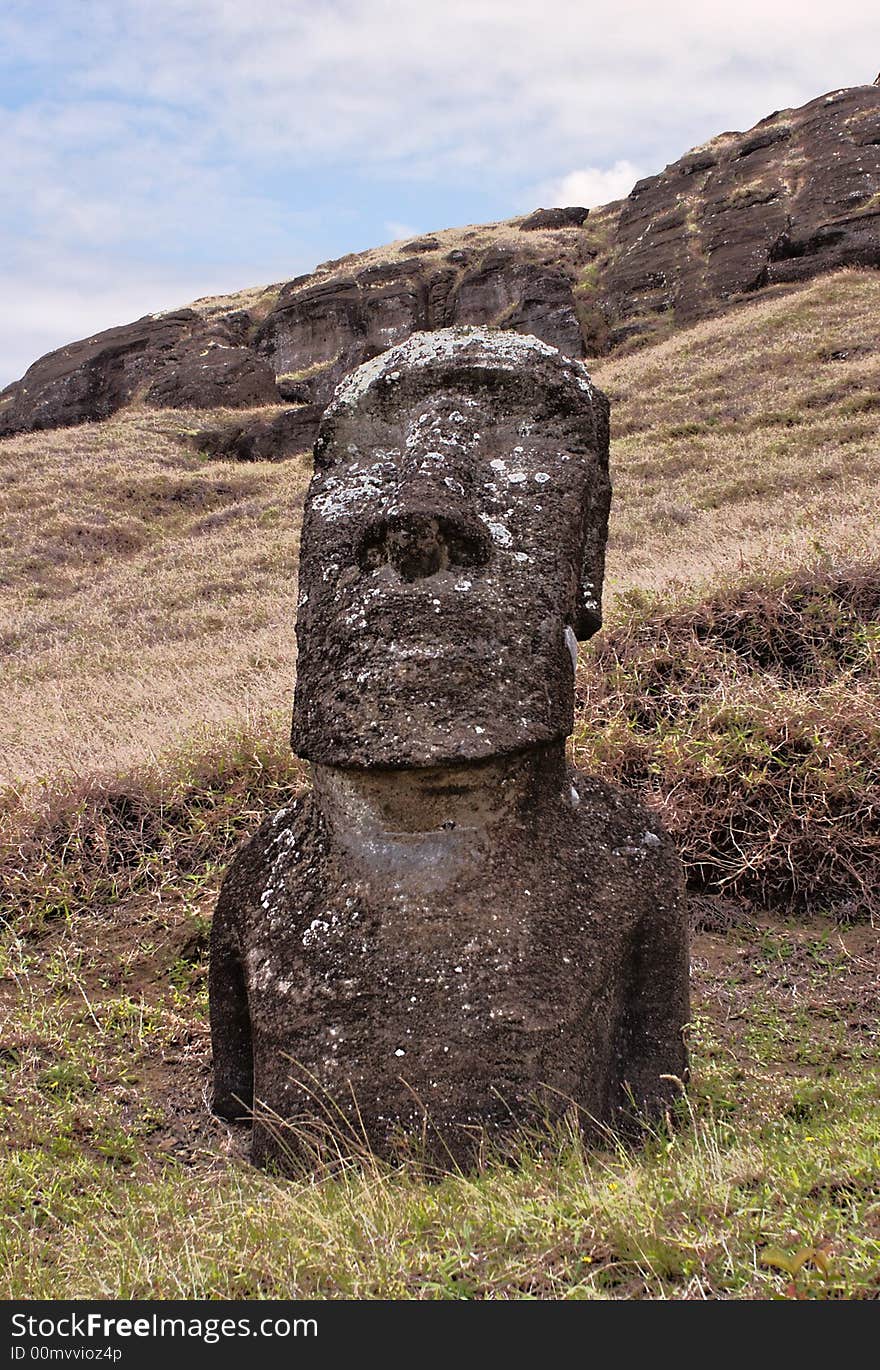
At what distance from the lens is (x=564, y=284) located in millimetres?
34062

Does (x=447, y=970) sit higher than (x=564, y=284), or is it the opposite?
(x=564, y=284)

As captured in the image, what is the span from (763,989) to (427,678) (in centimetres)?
215

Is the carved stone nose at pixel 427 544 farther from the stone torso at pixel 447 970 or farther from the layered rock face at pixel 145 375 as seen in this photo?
the layered rock face at pixel 145 375

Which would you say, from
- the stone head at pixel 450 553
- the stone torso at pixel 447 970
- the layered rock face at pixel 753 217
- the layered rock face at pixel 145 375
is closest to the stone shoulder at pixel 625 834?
the stone torso at pixel 447 970

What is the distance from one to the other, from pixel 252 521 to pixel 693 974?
1729cm

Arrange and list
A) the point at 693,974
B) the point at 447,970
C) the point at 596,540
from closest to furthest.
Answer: the point at 447,970 < the point at 596,540 < the point at 693,974

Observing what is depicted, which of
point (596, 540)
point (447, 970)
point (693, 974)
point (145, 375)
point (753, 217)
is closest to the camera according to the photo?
point (447, 970)

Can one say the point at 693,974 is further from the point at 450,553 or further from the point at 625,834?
the point at 450,553

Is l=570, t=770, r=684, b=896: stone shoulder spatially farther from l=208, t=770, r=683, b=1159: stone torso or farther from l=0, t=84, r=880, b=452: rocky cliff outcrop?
l=0, t=84, r=880, b=452: rocky cliff outcrop

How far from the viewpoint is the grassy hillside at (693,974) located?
1.78 meters

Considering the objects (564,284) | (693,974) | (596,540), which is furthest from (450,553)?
(564,284)

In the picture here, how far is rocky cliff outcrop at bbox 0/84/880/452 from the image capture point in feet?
100

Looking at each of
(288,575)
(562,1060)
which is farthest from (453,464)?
(288,575)

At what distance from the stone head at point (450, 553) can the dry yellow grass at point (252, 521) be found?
3200 mm
